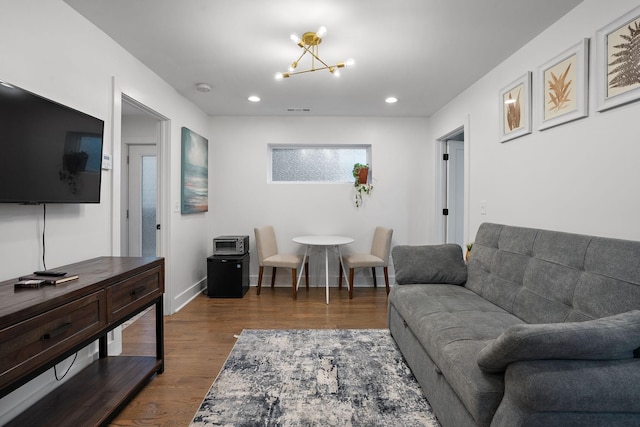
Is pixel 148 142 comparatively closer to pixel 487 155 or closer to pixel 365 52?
pixel 365 52

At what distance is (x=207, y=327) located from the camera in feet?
9.81

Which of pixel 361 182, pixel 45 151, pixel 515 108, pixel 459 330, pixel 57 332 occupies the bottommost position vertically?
pixel 459 330

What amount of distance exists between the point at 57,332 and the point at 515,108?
10.4 feet

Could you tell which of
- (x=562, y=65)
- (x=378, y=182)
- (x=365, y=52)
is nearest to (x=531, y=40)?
(x=562, y=65)

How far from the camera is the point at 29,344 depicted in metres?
1.18

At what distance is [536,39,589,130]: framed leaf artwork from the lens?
1846 millimetres

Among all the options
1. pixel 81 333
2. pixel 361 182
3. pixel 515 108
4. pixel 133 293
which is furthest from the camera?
pixel 361 182

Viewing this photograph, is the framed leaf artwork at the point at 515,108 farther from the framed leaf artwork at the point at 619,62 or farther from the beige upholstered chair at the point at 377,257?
the beige upholstered chair at the point at 377,257

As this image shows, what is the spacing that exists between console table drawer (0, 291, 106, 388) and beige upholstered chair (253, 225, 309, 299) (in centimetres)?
237

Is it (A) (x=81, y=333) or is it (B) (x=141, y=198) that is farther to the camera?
(B) (x=141, y=198)

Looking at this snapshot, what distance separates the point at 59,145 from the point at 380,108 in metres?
3.40

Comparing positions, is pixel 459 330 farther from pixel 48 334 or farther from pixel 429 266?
pixel 48 334

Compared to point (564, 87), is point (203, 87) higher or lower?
higher

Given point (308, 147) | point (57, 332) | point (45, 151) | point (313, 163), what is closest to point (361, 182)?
point (313, 163)
